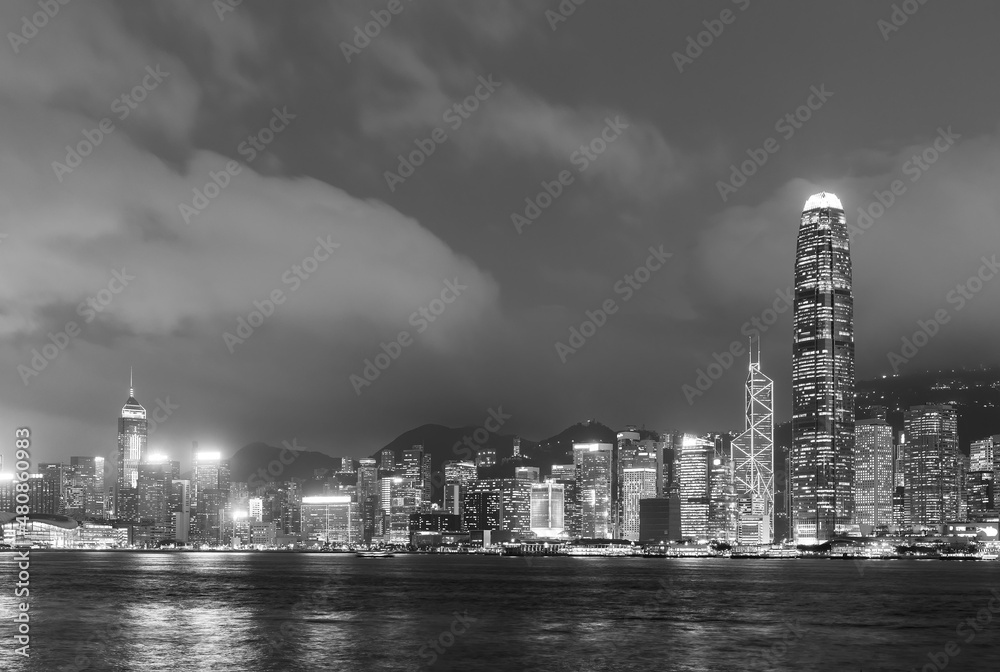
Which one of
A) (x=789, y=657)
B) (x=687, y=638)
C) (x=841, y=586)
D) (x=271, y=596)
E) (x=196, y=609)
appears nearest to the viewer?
(x=789, y=657)

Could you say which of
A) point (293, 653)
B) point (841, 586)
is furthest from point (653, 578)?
point (293, 653)

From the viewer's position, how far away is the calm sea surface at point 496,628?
244ft

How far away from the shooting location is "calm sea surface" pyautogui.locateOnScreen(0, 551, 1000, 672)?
74438 mm

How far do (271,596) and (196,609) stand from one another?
24.3m

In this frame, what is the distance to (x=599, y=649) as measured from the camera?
8100 centimetres

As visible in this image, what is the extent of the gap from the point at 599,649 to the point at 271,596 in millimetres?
65275

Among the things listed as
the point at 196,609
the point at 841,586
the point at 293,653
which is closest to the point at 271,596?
the point at 196,609

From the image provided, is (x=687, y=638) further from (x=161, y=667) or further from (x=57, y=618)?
(x=57, y=618)

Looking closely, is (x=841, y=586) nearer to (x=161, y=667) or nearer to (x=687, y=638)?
(x=687, y=638)

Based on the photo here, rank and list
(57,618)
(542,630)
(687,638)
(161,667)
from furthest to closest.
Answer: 1. (57,618)
2. (542,630)
3. (687,638)
4. (161,667)

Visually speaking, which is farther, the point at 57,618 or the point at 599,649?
the point at 57,618

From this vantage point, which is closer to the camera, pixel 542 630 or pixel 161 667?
pixel 161 667

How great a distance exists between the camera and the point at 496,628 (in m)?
95.7

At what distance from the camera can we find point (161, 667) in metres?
70.1
